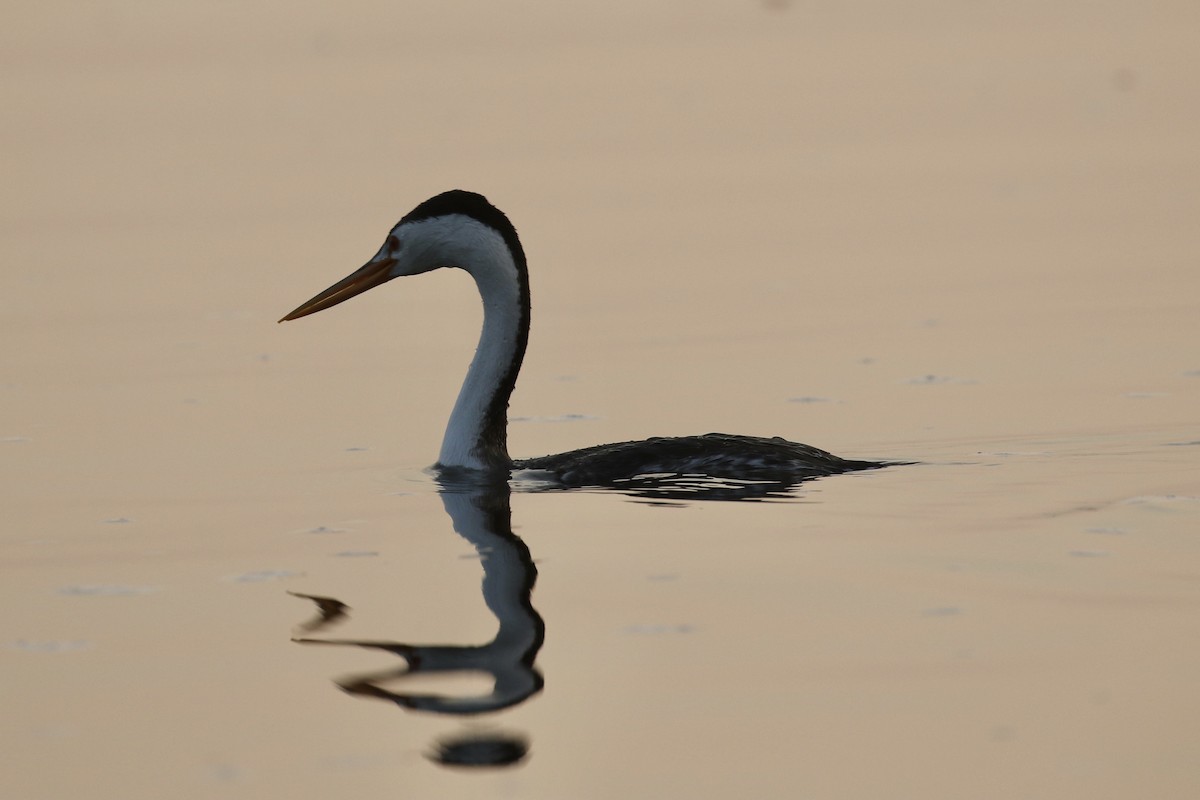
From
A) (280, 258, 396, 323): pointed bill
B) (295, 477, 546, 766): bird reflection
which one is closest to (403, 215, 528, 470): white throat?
(280, 258, 396, 323): pointed bill

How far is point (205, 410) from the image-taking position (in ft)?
40.7

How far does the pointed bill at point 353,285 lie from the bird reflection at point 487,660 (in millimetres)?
2677

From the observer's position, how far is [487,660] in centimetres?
718

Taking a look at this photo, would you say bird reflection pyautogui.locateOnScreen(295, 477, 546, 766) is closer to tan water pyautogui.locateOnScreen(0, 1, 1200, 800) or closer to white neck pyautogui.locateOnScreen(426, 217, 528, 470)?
tan water pyautogui.locateOnScreen(0, 1, 1200, 800)

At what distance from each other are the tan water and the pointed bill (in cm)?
79

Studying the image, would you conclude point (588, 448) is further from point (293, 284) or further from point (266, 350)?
point (293, 284)

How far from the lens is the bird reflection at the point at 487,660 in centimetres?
627

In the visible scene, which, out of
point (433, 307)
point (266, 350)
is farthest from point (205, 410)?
point (433, 307)

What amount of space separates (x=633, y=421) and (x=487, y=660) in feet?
16.3

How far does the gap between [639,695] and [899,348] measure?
7397 mm

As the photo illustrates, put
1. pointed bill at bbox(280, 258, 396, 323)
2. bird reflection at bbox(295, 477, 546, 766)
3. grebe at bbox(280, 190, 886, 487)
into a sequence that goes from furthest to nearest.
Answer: pointed bill at bbox(280, 258, 396, 323)
grebe at bbox(280, 190, 886, 487)
bird reflection at bbox(295, 477, 546, 766)

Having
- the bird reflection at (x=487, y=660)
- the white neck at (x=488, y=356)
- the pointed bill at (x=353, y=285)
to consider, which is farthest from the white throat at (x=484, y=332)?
the bird reflection at (x=487, y=660)

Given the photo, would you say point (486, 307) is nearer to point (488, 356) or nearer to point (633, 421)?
point (488, 356)

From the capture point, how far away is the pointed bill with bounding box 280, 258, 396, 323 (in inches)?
446
